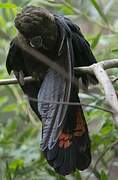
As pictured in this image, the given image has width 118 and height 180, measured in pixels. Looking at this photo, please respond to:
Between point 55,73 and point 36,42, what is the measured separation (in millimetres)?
127

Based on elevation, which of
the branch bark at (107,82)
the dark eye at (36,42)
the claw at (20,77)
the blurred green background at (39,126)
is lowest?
the blurred green background at (39,126)

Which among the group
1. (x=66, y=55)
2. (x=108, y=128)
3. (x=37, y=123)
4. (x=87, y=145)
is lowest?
(x=37, y=123)

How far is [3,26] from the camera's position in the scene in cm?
278

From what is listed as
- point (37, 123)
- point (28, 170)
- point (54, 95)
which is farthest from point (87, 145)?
point (37, 123)

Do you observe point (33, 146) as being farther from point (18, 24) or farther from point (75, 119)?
point (18, 24)

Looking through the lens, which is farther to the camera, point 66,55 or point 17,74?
point 17,74

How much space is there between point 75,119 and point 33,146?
2.40ft

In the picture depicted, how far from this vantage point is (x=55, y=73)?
1.99 meters

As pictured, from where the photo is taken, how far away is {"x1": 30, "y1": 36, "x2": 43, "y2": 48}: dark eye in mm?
1957

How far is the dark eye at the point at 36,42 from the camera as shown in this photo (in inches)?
77.0

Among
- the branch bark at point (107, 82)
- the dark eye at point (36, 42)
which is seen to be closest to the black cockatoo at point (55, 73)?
the dark eye at point (36, 42)

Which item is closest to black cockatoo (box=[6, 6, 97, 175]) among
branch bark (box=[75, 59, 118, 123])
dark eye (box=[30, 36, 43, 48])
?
dark eye (box=[30, 36, 43, 48])

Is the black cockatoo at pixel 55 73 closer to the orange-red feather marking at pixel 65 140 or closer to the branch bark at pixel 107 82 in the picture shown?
the orange-red feather marking at pixel 65 140

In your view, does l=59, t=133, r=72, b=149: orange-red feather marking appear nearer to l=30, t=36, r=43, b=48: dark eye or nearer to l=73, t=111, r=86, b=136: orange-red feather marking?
l=73, t=111, r=86, b=136: orange-red feather marking
